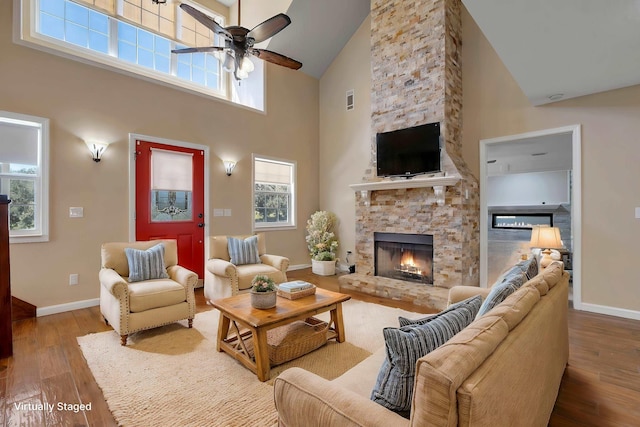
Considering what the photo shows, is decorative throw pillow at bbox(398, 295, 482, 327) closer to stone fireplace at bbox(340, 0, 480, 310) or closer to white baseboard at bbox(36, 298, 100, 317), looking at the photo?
stone fireplace at bbox(340, 0, 480, 310)

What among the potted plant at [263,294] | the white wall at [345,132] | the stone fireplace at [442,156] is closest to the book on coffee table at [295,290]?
the potted plant at [263,294]

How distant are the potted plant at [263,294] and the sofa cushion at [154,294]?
3.39ft

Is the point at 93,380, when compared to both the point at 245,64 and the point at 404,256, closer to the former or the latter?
the point at 245,64

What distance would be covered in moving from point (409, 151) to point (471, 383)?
13.6ft

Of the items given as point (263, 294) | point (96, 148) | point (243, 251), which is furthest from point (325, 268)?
point (96, 148)

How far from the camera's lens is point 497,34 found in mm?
2422

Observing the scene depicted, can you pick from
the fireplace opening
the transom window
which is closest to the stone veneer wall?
the fireplace opening

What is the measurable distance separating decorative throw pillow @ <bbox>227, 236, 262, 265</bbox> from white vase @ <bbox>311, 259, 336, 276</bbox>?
5.84 ft

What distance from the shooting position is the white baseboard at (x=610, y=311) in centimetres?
344

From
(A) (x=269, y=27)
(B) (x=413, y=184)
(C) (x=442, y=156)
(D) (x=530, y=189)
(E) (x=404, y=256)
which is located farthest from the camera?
(D) (x=530, y=189)

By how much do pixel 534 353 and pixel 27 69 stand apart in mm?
5157

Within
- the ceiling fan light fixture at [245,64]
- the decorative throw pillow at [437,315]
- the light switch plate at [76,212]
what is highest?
the ceiling fan light fixture at [245,64]

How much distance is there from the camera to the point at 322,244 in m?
5.79

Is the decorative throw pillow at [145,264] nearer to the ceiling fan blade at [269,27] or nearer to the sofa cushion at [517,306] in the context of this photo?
the ceiling fan blade at [269,27]
